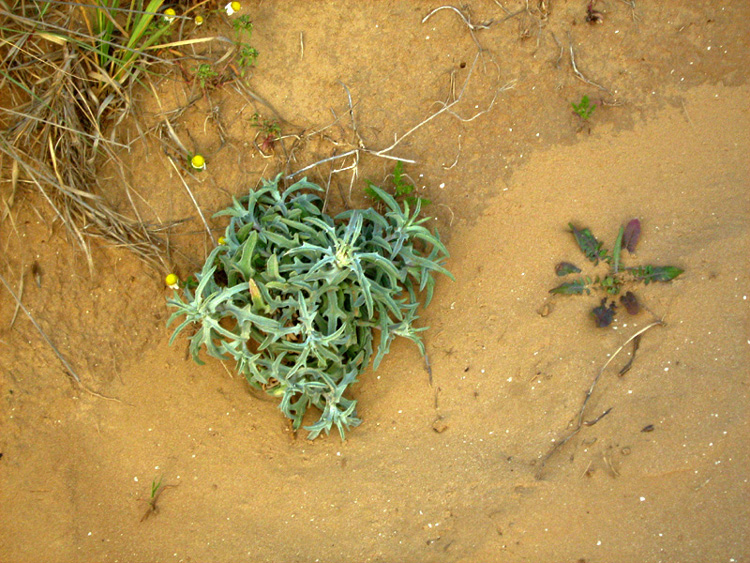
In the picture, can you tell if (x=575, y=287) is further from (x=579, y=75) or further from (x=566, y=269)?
(x=579, y=75)

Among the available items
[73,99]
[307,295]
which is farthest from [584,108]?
[73,99]

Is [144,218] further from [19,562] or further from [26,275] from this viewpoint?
[19,562]

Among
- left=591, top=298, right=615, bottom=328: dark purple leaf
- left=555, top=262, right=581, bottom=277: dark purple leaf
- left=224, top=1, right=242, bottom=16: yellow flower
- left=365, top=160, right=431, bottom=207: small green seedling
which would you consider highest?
left=224, top=1, right=242, bottom=16: yellow flower

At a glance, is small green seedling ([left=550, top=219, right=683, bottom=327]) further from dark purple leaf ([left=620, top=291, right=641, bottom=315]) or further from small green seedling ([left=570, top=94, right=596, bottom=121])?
small green seedling ([left=570, top=94, right=596, bottom=121])

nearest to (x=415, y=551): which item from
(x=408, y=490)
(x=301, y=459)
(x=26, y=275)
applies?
(x=408, y=490)

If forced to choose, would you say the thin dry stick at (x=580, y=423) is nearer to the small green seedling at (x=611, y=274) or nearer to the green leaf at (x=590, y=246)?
the small green seedling at (x=611, y=274)

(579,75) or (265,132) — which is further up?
(579,75)

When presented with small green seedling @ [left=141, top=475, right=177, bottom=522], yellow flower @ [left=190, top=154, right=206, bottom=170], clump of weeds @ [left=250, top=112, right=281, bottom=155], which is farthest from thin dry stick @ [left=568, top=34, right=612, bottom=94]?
small green seedling @ [left=141, top=475, right=177, bottom=522]
